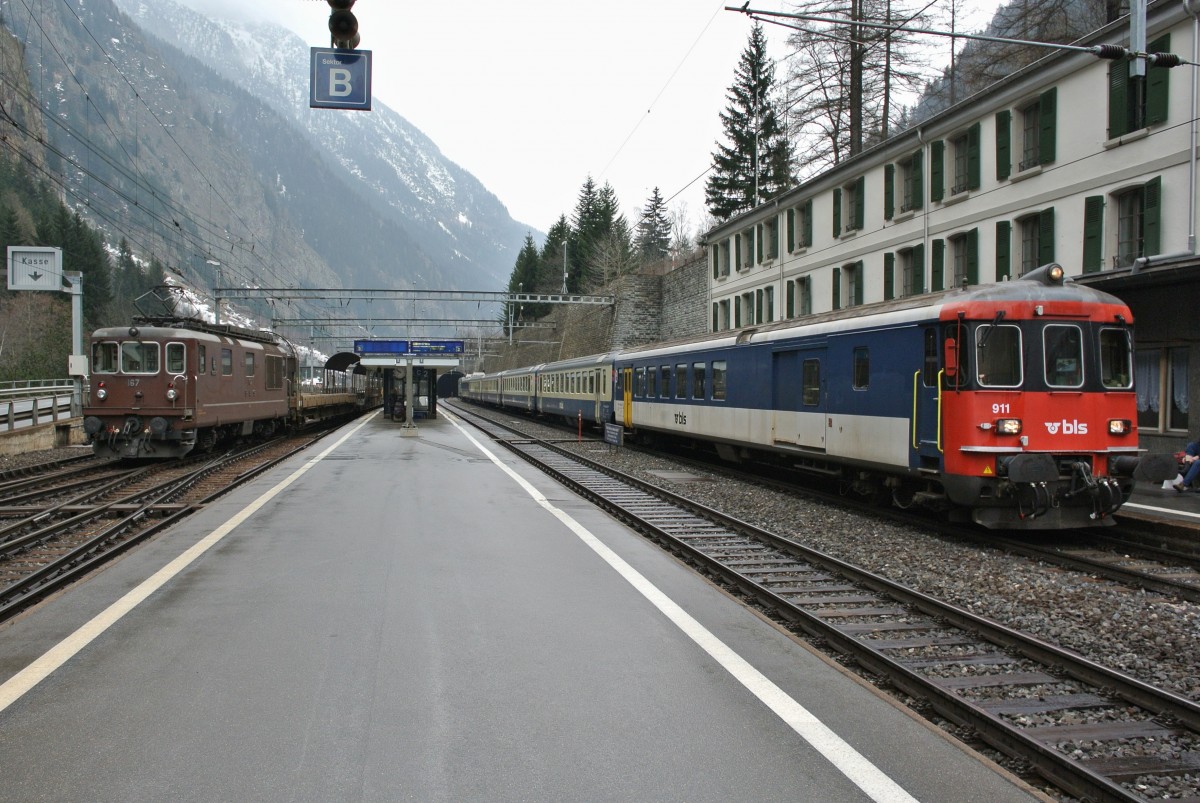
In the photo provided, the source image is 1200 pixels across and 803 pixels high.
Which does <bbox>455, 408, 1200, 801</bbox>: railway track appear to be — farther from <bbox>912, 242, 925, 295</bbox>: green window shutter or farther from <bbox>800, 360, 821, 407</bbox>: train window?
<bbox>912, 242, 925, 295</bbox>: green window shutter

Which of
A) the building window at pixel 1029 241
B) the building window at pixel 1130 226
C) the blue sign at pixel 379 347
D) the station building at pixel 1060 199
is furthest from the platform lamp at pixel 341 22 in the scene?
the blue sign at pixel 379 347

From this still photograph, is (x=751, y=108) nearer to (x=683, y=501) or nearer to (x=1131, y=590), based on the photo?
(x=683, y=501)

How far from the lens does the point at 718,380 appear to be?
57.7 ft

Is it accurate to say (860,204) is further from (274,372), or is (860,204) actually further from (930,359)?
(274,372)

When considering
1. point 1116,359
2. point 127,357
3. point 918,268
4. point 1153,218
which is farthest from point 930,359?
point 127,357

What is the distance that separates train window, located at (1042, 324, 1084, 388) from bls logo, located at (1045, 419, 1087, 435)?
1.39 ft

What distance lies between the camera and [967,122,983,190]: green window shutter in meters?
21.8

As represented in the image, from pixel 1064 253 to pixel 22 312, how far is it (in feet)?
195

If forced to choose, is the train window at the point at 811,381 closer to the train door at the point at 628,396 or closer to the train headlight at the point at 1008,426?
the train headlight at the point at 1008,426

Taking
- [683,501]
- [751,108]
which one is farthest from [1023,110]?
[751,108]

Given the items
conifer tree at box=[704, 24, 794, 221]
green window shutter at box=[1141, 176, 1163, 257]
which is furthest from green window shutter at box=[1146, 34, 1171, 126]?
conifer tree at box=[704, 24, 794, 221]

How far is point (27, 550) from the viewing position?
8922 mm

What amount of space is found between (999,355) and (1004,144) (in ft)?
44.5

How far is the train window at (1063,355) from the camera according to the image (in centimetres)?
985
